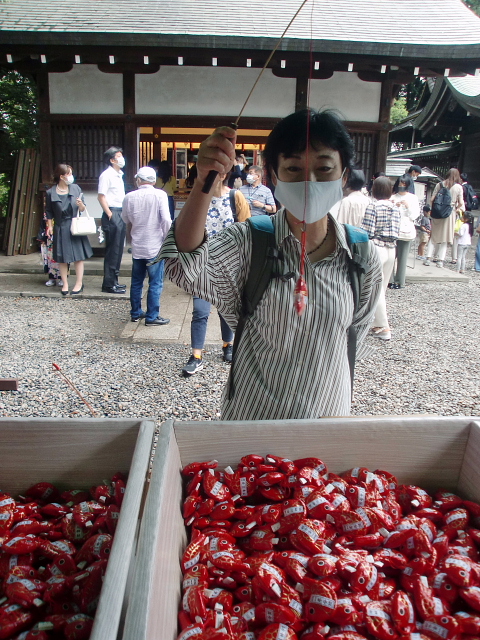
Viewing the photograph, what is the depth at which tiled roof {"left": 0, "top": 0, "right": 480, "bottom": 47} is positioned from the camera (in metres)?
8.01

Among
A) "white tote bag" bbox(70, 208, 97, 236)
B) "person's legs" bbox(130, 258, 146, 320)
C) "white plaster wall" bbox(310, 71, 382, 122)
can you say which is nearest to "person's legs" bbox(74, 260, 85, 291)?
"white tote bag" bbox(70, 208, 97, 236)

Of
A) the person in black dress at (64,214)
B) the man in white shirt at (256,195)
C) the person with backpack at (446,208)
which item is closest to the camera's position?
the man in white shirt at (256,195)

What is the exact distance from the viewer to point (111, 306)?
23.6 feet

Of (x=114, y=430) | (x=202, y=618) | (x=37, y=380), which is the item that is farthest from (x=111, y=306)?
(x=202, y=618)

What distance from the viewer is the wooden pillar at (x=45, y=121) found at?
8.76 meters

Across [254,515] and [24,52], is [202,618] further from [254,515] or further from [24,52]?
[24,52]

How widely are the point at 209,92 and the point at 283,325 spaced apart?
27.5 ft

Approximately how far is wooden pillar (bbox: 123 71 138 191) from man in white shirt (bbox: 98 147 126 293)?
159 centimetres

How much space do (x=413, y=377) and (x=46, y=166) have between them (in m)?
7.53

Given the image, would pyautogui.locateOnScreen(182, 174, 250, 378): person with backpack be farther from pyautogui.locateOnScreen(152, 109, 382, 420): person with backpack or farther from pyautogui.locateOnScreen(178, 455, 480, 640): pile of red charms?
pyautogui.locateOnScreen(178, 455, 480, 640): pile of red charms

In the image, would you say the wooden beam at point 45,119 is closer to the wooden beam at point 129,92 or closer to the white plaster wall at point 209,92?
the wooden beam at point 129,92

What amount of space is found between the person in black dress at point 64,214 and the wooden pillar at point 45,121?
86.1 inches

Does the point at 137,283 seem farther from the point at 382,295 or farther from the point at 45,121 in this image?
the point at 45,121

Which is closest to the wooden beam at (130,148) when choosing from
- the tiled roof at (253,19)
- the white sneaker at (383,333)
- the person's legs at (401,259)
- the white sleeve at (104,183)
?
the tiled roof at (253,19)
